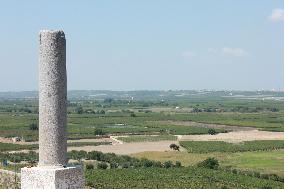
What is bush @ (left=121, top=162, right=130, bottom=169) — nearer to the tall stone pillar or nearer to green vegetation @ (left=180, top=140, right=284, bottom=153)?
green vegetation @ (left=180, top=140, right=284, bottom=153)

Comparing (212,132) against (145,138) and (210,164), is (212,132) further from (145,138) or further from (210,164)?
(210,164)

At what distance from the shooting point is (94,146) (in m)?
77.6

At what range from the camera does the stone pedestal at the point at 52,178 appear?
22.2 ft

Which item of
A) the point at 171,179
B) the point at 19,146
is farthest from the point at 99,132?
the point at 171,179

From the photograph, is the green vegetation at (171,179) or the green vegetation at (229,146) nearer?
the green vegetation at (171,179)

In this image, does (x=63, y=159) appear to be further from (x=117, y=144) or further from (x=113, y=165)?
(x=117, y=144)

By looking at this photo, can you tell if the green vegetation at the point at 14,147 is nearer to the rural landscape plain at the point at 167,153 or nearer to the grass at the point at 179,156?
the rural landscape plain at the point at 167,153

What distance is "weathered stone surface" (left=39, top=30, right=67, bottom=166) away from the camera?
7.02m

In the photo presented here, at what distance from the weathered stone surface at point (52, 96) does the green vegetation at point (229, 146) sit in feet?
211

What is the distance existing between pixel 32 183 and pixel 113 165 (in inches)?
1981

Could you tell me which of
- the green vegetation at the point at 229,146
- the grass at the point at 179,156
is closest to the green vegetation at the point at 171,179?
the grass at the point at 179,156

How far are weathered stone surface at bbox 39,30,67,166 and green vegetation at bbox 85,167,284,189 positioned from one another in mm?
34576

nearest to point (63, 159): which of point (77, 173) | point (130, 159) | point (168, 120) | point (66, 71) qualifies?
point (77, 173)

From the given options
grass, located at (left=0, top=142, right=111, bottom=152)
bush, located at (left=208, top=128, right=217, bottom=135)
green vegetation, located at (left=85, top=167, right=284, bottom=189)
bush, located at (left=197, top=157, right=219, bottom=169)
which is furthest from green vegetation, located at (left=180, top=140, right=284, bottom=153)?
green vegetation, located at (left=85, top=167, right=284, bottom=189)
